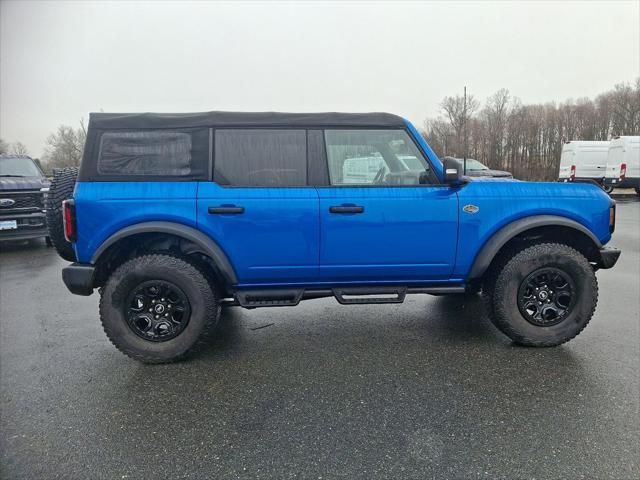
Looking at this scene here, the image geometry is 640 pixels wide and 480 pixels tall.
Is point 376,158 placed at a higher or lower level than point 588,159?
lower

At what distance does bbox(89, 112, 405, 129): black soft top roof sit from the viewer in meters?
3.15

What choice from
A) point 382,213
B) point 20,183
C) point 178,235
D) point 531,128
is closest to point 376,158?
point 382,213

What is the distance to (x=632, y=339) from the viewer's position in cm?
348

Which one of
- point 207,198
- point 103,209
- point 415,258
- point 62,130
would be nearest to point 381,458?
point 415,258

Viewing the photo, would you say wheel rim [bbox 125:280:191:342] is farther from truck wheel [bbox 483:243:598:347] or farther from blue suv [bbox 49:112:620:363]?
truck wheel [bbox 483:243:598:347]

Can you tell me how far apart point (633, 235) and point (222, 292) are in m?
9.77

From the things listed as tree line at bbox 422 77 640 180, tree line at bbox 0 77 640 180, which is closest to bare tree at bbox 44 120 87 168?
tree line at bbox 0 77 640 180

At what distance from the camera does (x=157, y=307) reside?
10.4 feet

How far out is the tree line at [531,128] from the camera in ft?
113

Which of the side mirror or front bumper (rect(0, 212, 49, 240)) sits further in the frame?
front bumper (rect(0, 212, 49, 240))

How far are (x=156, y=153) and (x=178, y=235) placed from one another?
0.69 metres

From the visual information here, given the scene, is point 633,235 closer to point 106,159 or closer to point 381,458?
point 381,458

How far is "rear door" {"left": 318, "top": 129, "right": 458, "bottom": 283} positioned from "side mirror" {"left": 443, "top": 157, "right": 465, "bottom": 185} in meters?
0.11

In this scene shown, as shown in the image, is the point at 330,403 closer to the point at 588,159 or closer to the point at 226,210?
the point at 226,210
